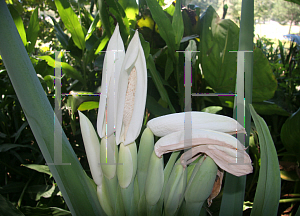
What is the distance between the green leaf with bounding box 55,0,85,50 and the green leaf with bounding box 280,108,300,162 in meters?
0.47

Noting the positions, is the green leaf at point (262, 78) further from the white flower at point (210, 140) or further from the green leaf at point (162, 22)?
the white flower at point (210, 140)

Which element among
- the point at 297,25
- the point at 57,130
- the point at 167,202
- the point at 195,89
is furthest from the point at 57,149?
the point at 297,25

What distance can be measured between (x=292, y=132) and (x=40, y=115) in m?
0.45

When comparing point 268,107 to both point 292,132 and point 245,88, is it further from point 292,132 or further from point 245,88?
point 245,88

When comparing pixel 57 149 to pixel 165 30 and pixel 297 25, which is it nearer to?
pixel 165 30

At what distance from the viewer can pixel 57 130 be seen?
0.64 feet

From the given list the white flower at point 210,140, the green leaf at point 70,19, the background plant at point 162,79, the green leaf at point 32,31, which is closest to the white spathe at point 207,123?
the white flower at point 210,140

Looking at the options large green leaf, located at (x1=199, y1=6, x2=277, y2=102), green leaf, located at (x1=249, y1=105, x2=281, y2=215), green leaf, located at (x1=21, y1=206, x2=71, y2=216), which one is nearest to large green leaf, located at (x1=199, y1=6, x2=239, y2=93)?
large green leaf, located at (x1=199, y1=6, x2=277, y2=102)

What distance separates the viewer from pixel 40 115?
18 centimetres

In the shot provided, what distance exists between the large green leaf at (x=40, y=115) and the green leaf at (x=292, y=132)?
0.39 metres

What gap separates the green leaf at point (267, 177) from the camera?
0.62 feet

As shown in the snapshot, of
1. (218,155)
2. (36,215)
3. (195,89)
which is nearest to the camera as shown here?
(218,155)

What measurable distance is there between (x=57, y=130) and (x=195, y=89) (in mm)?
375

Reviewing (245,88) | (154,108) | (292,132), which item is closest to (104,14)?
(154,108)
